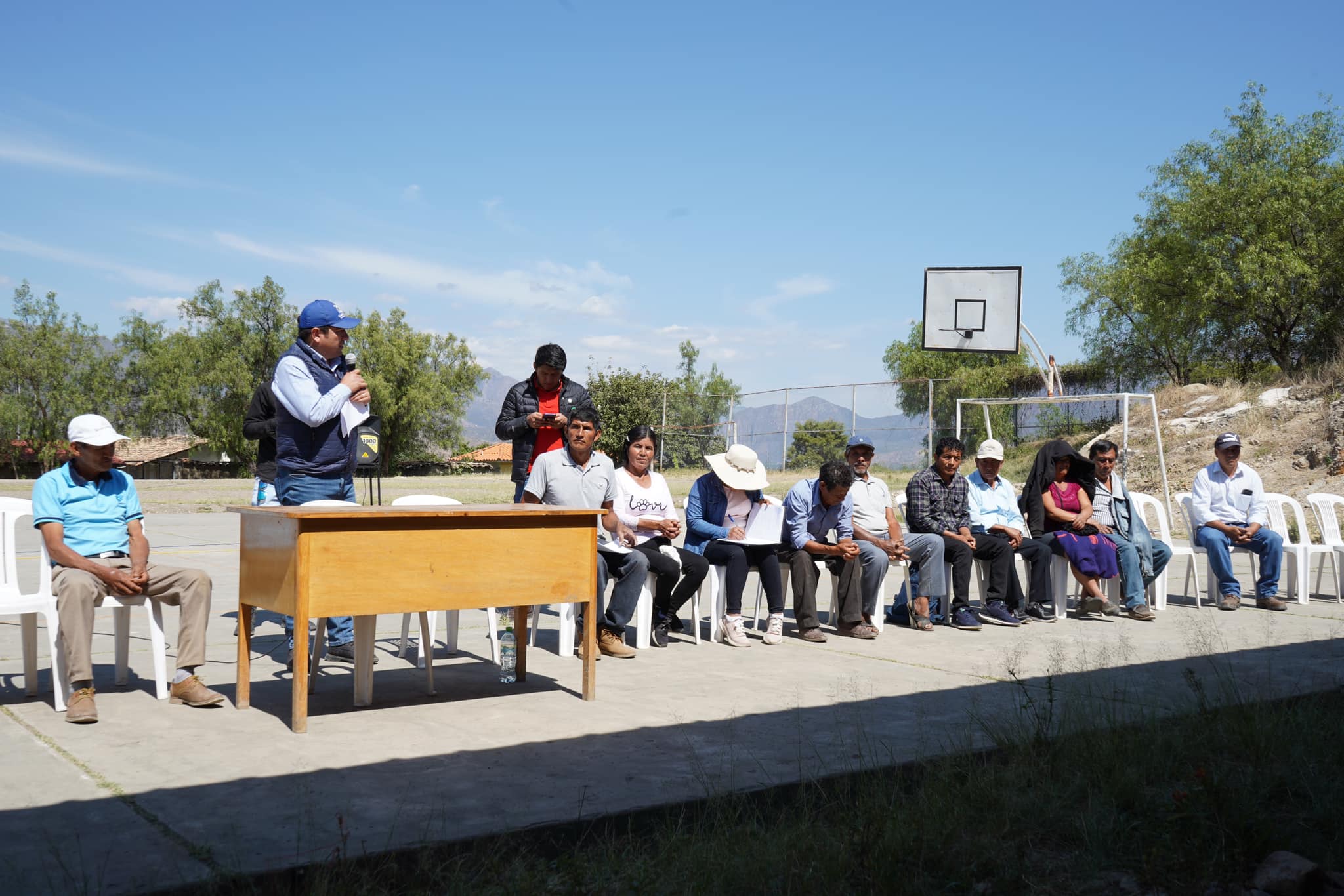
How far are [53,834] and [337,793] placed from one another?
91 cm

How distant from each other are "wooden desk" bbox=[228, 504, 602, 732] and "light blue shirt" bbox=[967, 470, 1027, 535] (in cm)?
481

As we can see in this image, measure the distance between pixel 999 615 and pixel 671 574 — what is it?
3114mm

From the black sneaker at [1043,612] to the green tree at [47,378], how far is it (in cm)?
7168

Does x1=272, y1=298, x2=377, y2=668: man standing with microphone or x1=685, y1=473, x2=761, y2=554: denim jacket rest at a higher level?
x1=272, y1=298, x2=377, y2=668: man standing with microphone

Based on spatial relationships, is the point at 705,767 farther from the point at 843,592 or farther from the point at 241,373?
the point at 241,373

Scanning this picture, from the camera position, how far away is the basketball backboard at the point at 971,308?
20875 mm

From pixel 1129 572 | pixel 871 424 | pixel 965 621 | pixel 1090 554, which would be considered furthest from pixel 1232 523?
pixel 871 424

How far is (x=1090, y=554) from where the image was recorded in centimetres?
970

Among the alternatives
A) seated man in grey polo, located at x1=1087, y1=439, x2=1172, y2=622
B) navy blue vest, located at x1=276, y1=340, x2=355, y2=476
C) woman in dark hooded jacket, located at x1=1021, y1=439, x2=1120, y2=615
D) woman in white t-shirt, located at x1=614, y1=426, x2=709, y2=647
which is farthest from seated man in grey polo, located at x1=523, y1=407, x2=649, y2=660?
seated man in grey polo, located at x1=1087, y1=439, x2=1172, y2=622

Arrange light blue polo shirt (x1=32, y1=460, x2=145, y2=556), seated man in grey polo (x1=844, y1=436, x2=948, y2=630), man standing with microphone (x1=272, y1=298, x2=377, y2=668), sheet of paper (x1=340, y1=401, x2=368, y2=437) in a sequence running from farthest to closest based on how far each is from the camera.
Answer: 1. seated man in grey polo (x1=844, y1=436, x2=948, y2=630)
2. sheet of paper (x1=340, y1=401, x2=368, y2=437)
3. man standing with microphone (x1=272, y1=298, x2=377, y2=668)
4. light blue polo shirt (x1=32, y1=460, x2=145, y2=556)

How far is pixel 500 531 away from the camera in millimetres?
5551

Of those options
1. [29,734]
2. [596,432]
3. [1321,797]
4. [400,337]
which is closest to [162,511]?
[596,432]

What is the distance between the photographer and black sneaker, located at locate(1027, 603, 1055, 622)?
956 centimetres

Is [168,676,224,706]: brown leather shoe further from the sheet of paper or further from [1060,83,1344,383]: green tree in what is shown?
[1060,83,1344,383]: green tree
